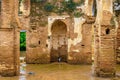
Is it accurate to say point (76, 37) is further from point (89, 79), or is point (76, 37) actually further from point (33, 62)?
point (89, 79)

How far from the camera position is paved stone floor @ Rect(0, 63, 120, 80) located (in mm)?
14383

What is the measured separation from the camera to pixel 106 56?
14219 millimetres

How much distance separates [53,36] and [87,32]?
2.73 m

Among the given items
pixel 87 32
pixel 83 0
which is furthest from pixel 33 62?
pixel 83 0

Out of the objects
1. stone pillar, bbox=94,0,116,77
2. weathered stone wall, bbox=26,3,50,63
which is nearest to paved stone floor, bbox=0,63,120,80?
stone pillar, bbox=94,0,116,77

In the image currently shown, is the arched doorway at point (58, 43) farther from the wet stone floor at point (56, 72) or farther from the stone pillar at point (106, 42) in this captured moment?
the stone pillar at point (106, 42)

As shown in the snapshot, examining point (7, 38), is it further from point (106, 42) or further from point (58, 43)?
point (58, 43)

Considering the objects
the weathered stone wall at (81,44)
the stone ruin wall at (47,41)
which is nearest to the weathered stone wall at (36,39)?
the stone ruin wall at (47,41)

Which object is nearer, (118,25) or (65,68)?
(65,68)

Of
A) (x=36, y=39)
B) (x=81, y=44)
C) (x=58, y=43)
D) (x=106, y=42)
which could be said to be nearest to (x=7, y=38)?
(x=106, y=42)

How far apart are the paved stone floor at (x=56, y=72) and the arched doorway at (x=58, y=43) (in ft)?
3.83

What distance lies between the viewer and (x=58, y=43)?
20938 millimetres

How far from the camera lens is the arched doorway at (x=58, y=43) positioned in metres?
20.7

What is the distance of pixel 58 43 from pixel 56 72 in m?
4.88
